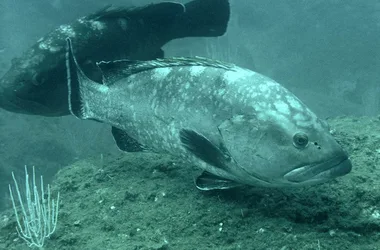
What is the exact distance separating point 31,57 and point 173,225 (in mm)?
3502

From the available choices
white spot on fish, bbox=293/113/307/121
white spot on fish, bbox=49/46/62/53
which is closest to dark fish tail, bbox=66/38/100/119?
white spot on fish, bbox=49/46/62/53

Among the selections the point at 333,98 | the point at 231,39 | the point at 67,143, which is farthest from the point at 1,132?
the point at 231,39

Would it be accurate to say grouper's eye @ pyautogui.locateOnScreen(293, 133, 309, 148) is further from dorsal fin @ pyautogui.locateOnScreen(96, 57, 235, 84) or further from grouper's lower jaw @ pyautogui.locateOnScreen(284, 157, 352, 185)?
dorsal fin @ pyautogui.locateOnScreen(96, 57, 235, 84)

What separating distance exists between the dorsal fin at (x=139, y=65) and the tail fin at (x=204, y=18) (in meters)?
1.77

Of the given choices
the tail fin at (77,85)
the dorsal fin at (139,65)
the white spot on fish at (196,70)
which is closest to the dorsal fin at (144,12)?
the tail fin at (77,85)

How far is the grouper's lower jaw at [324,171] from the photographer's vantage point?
2.34 meters

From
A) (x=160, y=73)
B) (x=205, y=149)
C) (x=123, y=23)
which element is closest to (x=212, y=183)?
(x=205, y=149)

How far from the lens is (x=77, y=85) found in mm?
3982

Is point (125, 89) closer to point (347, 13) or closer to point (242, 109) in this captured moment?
point (242, 109)

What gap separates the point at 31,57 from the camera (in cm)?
480

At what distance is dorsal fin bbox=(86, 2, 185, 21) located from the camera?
189 inches

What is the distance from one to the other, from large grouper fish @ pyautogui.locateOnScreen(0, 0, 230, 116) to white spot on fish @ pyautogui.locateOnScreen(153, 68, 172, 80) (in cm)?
176

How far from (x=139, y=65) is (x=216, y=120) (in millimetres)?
1262

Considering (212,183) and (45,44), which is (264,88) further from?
(45,44)
